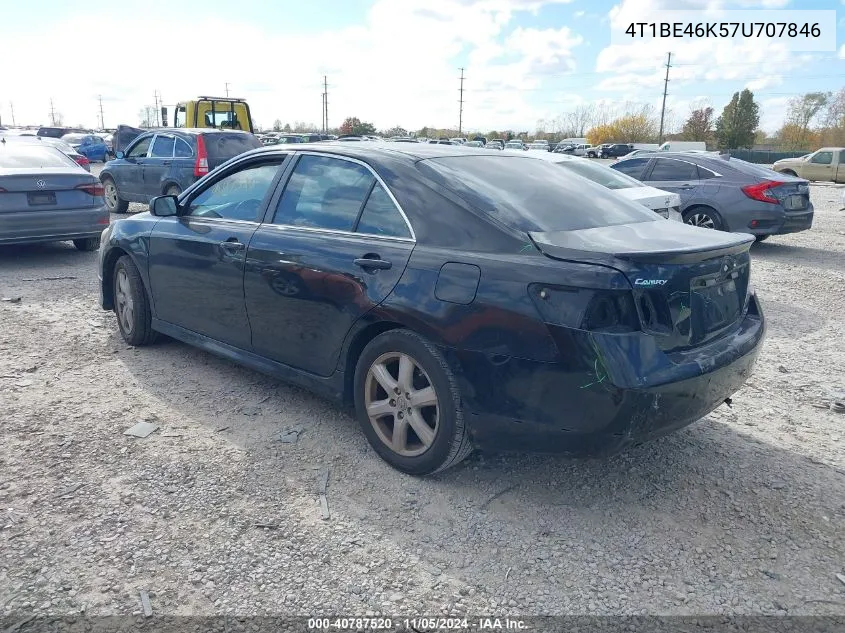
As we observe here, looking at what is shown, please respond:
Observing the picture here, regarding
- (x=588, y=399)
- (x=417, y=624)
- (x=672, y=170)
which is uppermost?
(x=672, y=170)

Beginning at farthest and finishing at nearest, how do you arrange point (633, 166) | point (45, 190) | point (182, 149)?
point (182, 149) < point (633, 166) < point (45, 190)

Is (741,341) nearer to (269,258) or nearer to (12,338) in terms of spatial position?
(269,258)

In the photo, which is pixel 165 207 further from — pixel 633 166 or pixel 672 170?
pixel 633 166

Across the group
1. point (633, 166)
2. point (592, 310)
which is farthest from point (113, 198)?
point (592, 310)

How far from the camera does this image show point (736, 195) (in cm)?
1030

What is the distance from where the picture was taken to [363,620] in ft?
8.45

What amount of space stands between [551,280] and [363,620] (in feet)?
4.97

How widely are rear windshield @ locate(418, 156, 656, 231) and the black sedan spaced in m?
0.01

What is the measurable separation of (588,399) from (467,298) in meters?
0.69

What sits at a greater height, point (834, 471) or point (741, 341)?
point (741, 341)

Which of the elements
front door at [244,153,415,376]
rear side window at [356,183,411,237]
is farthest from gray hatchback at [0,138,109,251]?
rear side window at [356,183,411,237]

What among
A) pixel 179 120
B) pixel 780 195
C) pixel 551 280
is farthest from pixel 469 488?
pixel 179 120

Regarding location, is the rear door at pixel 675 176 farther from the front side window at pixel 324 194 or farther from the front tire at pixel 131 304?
the front tire at pixel 131 304

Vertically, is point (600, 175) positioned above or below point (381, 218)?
below
